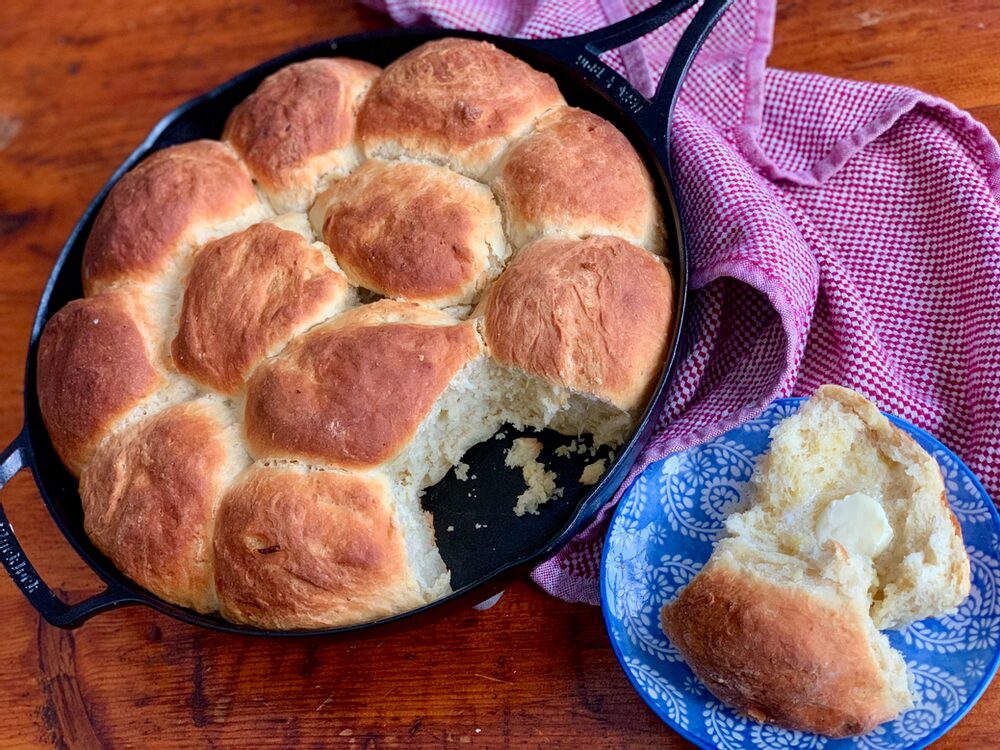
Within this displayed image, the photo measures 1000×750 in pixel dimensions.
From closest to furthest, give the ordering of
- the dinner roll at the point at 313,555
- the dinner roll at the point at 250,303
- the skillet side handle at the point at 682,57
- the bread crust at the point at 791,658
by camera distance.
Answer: the bread crust at the point at 791,658 → the dinner roll at the point at 313,555 → the dinner roll at the point at 250,303 → the skillet side handle at the point at 682,57

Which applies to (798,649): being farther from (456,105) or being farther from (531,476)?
(456,105)

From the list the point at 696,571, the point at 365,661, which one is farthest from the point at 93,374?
the point at 696,571

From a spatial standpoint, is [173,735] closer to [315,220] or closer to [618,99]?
[315,220]

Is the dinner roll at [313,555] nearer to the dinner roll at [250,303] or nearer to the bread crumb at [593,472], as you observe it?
the dinner roll at [250,303]

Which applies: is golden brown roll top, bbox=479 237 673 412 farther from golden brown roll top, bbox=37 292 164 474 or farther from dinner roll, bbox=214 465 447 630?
golden brown roll top, bbox=37 292 164 474

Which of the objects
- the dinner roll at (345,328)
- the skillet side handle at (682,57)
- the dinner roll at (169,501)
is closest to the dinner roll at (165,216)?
the dinner roll at (345,328)

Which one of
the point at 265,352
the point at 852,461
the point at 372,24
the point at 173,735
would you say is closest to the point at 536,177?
the point at 265,352
